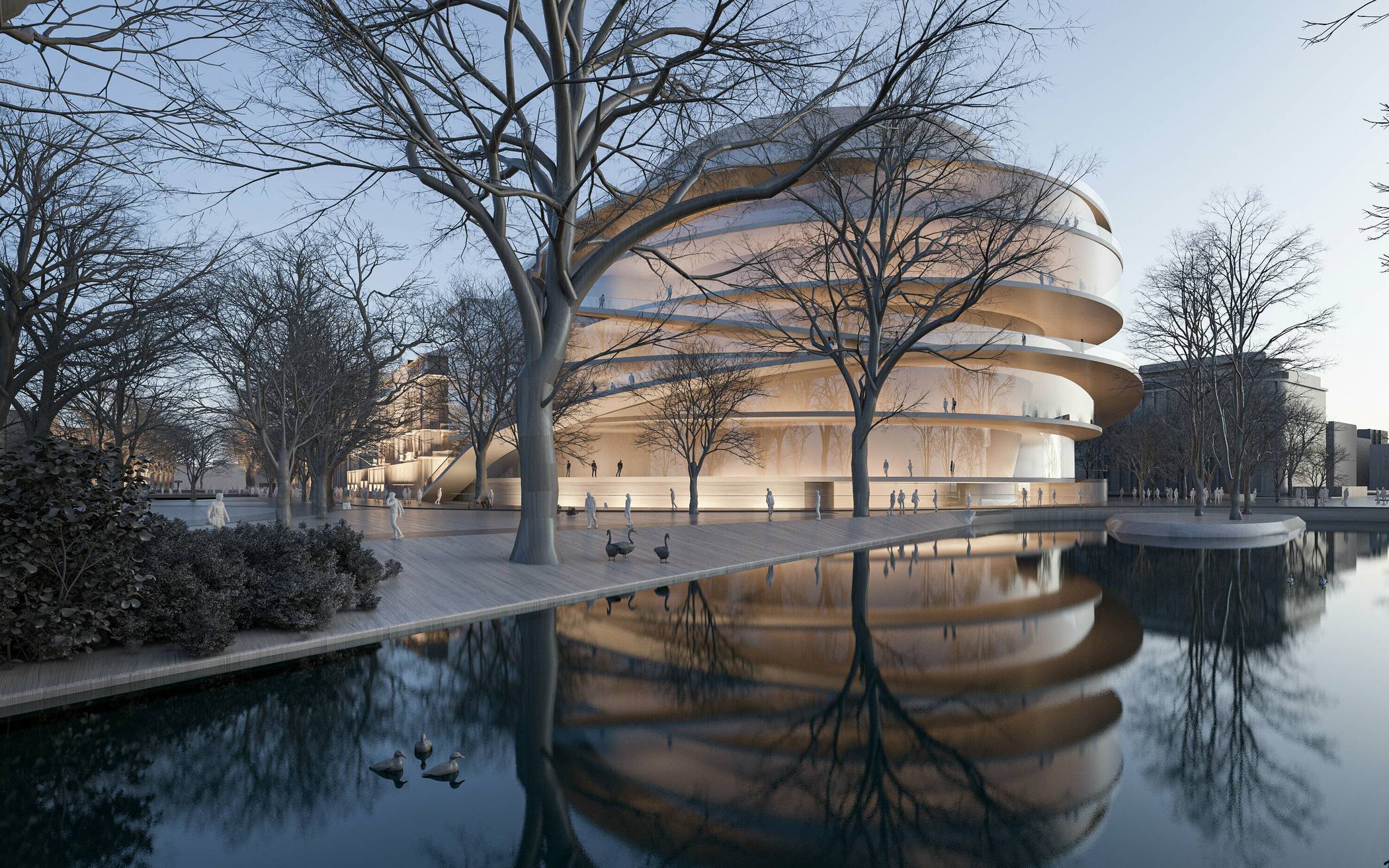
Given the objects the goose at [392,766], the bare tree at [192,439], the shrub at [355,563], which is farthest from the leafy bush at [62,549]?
the bare tree at [192,439]

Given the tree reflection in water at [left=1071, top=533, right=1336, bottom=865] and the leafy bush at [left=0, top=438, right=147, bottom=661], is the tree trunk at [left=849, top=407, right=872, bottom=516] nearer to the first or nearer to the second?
the tree reflection in water at [left=1071, top=533, right=1336, bottom=865]

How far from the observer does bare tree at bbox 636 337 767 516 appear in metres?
33.5

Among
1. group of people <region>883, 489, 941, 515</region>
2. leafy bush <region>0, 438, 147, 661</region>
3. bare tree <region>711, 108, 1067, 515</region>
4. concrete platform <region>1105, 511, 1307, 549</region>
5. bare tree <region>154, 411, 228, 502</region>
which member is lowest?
concrete platform <region>1105, 511, 1307, 549</region>

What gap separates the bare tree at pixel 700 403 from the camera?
1318 inches

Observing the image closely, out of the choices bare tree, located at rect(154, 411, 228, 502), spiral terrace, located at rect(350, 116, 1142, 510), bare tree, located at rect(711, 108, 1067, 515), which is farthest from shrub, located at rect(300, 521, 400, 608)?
spiral terrace, located at rect(350, 116, 1142, 510)

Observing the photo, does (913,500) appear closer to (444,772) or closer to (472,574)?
(472,574)

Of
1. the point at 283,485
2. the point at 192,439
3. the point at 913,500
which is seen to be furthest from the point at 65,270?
the point at 192,439

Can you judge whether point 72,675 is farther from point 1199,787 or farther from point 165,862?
point 1199,787

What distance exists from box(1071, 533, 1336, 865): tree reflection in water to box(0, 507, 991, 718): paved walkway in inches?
329

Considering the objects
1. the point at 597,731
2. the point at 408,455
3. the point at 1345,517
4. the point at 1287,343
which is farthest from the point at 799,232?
the point at 408,455

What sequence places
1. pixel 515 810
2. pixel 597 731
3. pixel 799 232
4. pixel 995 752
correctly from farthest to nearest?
pixel 799 232, pixel 597 731, pixel 995 752, pixel 515 810

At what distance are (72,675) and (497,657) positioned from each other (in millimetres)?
4126

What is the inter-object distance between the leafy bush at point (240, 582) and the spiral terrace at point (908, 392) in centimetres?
2738

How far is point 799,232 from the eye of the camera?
137 feet
